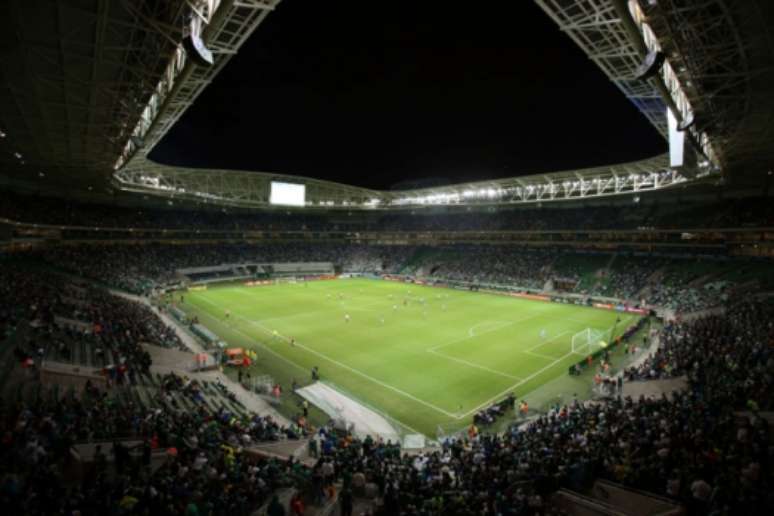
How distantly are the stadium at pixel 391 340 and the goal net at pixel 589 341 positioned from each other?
1.13ft

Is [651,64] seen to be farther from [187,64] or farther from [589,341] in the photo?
[589,341]

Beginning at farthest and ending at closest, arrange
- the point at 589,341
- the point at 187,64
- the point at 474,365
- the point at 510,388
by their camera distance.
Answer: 1. the point at 589,341
2. the point at 474,365
3. the point at 510,388
4. the point at 187,64

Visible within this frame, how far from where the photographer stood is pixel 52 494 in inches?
301

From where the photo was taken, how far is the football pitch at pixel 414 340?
73.9ft

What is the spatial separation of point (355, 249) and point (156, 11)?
2917 inches

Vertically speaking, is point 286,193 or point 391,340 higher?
point 286,193

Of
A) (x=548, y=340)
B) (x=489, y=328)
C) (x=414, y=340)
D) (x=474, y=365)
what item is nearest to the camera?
(x=474, y=365)

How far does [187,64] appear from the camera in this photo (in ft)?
47.2

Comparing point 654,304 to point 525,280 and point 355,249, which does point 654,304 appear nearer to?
point 525,280

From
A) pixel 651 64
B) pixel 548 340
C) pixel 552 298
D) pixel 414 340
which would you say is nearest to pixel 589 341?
pixel 548 340

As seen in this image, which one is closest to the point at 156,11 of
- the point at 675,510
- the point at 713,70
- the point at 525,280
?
the point at 675,510

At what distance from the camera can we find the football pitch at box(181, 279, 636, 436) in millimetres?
22516

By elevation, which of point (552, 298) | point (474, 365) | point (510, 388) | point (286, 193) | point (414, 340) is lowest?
point (510, 388)

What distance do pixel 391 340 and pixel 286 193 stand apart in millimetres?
40320
